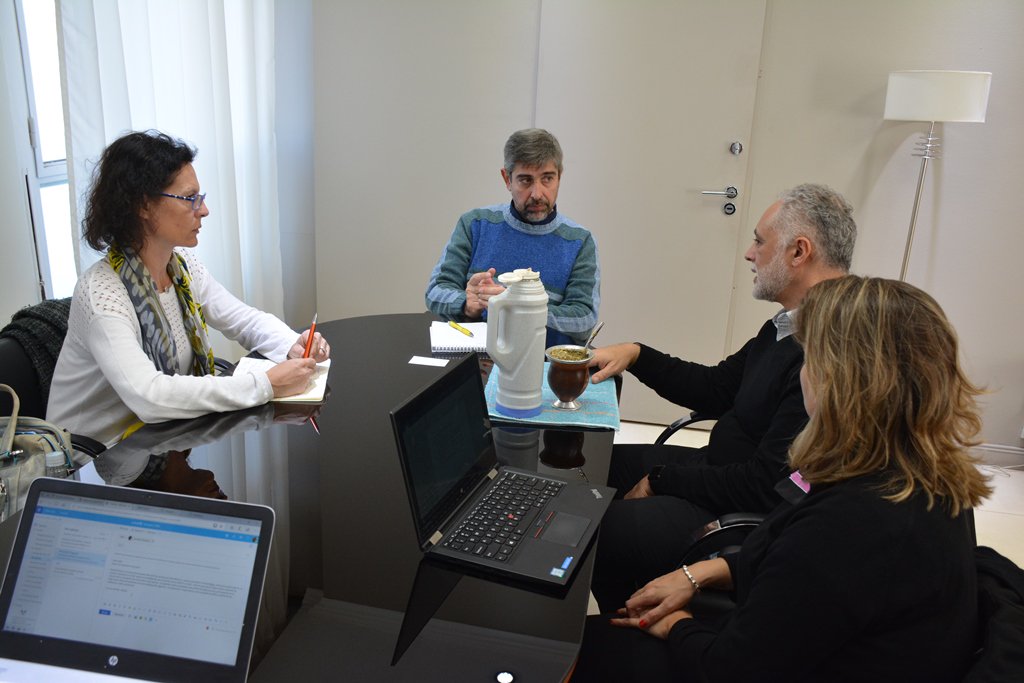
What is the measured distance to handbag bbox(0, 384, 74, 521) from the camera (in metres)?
1.36

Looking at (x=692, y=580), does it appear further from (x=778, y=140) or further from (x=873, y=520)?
(x=778, y=140)

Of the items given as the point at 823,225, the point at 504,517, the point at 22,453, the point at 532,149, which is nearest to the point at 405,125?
the point at 532,149

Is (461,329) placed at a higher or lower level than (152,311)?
lower

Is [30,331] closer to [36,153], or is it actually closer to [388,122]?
[36,153]

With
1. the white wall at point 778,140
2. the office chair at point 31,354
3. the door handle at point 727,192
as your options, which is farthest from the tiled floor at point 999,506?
the office chair at point 31,354

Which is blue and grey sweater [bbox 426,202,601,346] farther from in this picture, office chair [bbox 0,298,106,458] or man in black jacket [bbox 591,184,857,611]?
office chair [bbox 0,298,106,458]

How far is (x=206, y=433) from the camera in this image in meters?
1.59

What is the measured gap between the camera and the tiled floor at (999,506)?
9.62ft

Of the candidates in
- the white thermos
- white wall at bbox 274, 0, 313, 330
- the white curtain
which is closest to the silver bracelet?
the white thermos

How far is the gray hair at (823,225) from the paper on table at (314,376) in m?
1.15

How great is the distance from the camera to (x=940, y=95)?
3.02 meters

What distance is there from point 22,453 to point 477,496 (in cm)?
87

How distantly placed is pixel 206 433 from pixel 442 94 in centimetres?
250

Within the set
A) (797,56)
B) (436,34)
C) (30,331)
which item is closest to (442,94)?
(436,34)
